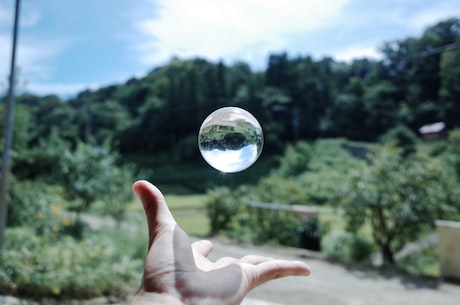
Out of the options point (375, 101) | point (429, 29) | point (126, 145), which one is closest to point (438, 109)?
point (375, 101)

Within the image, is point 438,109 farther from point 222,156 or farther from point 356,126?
point 222,156

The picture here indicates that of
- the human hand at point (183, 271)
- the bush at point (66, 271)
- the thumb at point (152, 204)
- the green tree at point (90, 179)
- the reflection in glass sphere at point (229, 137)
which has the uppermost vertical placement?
the reflection in glass sphere at point (229, 137)

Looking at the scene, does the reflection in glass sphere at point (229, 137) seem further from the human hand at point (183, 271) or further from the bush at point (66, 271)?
the bush at point (66, 271)

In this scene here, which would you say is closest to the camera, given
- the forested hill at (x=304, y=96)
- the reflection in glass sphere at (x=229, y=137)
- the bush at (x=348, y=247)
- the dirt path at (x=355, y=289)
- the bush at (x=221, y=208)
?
the reflection in glass sphere at (x=229, y=137)

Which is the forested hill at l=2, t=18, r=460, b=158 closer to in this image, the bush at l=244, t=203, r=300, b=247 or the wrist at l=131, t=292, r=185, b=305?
Result: the bush at l=244, t=203, r=300, b=247

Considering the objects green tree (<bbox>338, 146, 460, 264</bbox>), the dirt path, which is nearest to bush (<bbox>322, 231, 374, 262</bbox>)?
green tree (<bbox>338, 146, 460, 264</bbox>)

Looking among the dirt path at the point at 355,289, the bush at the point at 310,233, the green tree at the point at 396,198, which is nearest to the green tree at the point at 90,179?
the bush at the point at 310,233

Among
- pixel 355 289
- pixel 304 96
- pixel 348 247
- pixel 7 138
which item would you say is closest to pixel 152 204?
pixel 7 138
